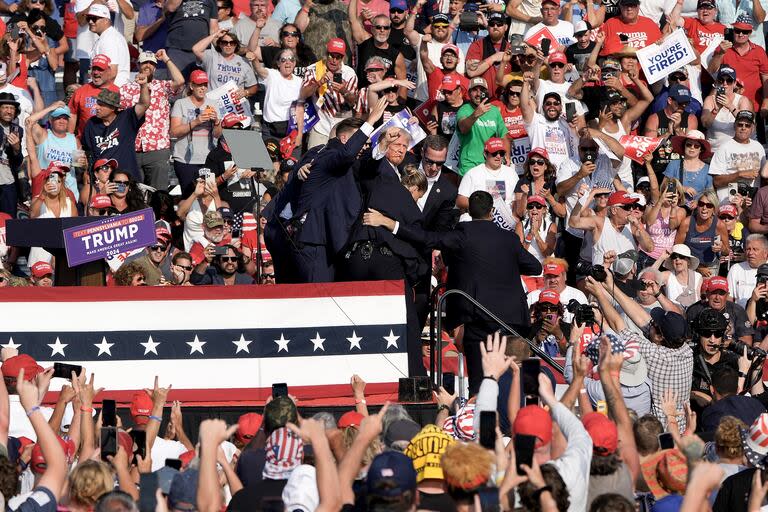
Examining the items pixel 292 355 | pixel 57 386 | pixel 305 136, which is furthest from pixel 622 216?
pixel 57 386

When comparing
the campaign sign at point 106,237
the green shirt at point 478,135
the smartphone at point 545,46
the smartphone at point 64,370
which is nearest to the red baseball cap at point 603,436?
the smartphone at point 64,370

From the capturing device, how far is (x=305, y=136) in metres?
17.5

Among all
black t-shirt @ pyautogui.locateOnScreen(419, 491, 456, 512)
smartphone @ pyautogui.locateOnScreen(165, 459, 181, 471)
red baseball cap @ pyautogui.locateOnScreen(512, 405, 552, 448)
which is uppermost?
red baseball cap @ pyautogui.locateOnScreen(512, 405, 552, 448)

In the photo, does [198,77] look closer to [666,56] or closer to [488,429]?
[666,56]

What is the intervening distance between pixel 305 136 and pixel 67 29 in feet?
11.8

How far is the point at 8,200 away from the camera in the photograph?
1627 centimetres

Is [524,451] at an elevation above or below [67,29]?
below

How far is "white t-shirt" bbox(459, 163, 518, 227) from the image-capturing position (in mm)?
15859

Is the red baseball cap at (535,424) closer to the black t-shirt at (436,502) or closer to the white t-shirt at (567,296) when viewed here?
the black t-shirt at (436,502)

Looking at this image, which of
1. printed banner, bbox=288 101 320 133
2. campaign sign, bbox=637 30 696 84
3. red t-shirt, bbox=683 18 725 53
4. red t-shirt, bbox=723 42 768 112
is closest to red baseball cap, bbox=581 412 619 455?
printed banner, bbox=288 101 320 133

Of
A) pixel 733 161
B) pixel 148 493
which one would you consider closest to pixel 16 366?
pixel 148 493

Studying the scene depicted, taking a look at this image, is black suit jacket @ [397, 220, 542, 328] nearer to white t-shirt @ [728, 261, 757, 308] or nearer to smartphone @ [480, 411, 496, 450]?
white t-shirt @ [728, 261, 757, 308]

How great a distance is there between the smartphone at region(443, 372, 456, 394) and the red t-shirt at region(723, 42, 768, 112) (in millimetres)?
7624

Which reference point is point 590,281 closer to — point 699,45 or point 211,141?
point 211,141
